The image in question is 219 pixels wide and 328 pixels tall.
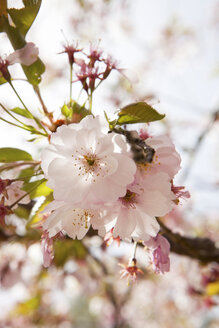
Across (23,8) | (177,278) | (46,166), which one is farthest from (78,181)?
(177,278)

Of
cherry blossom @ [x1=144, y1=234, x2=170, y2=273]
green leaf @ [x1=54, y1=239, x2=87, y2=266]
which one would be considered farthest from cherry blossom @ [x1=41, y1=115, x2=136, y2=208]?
green leaf @ [x1=54, y1=239, x2=87, y2=266]

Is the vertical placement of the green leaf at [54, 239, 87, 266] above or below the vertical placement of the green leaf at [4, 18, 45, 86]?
below

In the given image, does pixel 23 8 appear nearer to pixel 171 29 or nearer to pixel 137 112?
pixel 137 112

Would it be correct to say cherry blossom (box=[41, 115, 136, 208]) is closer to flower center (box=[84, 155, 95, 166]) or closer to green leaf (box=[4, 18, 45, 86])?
flower center (box=[84, 155, 95, 166])

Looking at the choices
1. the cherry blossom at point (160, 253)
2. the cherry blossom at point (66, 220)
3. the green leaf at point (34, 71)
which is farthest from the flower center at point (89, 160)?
the green leaf at point (34, 71)

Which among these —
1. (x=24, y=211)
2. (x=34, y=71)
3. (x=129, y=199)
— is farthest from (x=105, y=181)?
(x=24, y=211)

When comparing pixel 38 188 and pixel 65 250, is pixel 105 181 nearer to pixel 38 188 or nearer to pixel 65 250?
pixel 38 188
